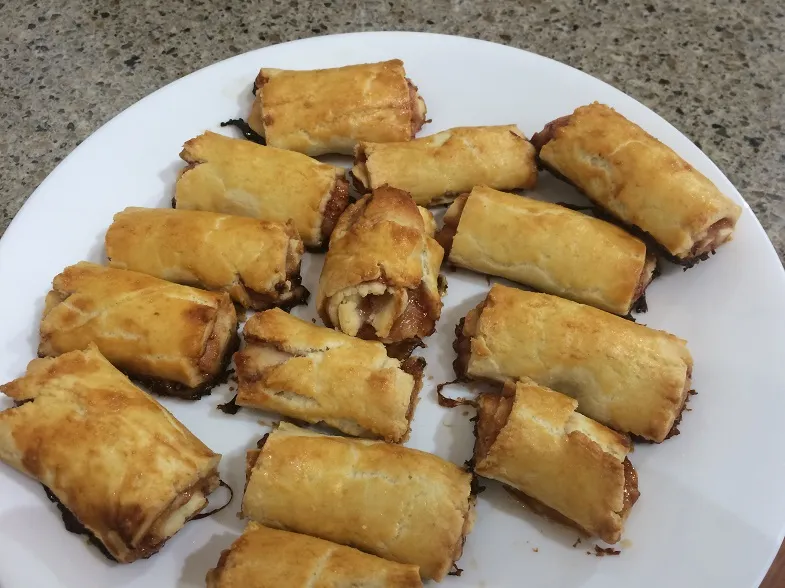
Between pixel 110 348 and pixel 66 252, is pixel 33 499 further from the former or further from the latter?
pixel 66 252

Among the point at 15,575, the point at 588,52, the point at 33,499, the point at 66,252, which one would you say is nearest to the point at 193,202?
the point at 66,252

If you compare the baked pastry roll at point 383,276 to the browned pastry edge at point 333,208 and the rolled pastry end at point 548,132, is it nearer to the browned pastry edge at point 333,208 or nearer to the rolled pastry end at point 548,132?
the browned pastry edge at point 333,208

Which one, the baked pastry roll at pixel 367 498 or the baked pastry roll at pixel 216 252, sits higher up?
the baked pastry roll at pixel 216 252

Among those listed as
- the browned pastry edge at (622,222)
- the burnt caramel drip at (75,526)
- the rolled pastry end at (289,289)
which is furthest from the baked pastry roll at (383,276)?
the burnt caramel drip at (75,526)

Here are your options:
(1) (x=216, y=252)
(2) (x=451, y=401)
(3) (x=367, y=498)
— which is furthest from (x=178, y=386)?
(2) (x=451, y=401)

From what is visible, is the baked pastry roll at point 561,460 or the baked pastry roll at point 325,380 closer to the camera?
the baked pastry roll at point 561,460

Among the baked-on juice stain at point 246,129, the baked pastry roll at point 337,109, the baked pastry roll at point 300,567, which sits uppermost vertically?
the baked pastry roll at point 337,109

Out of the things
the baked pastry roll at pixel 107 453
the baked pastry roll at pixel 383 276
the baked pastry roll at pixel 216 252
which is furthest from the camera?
the baked pastry roll at pixel 216 252
